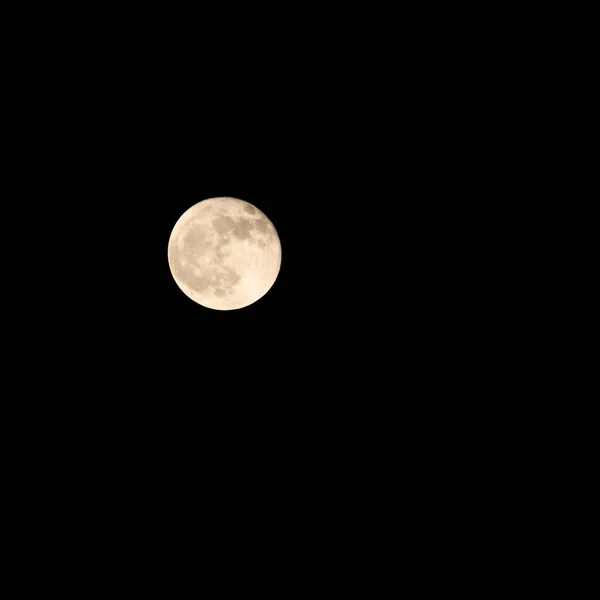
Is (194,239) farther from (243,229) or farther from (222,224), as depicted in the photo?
(243,229)

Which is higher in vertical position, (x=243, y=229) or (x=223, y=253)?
(x=243, y=229)

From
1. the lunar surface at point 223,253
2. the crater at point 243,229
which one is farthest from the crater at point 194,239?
the crater at point 243,229

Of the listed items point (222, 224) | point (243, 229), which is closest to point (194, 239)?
point (222, 224)

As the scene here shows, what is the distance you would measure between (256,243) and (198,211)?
0.44m

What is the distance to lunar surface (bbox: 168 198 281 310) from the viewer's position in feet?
9.37

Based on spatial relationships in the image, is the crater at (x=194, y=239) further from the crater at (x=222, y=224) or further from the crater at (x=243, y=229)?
the crater at (x=243, y=229)

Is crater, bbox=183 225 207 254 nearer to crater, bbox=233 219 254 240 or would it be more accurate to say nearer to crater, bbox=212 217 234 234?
crater, bbox=212 217 234 234

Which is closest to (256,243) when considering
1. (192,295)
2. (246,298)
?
(246,298)

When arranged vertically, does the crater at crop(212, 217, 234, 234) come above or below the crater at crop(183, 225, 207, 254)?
above

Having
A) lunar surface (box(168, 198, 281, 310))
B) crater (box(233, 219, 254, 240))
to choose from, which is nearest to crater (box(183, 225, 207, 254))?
lunar surface (box(168, 198, 281, 310))

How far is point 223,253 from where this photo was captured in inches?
112

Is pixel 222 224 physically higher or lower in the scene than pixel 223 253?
higher

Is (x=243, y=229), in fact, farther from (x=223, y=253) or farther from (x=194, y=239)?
(x=194, y=239)

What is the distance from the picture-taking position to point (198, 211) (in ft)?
9.78
